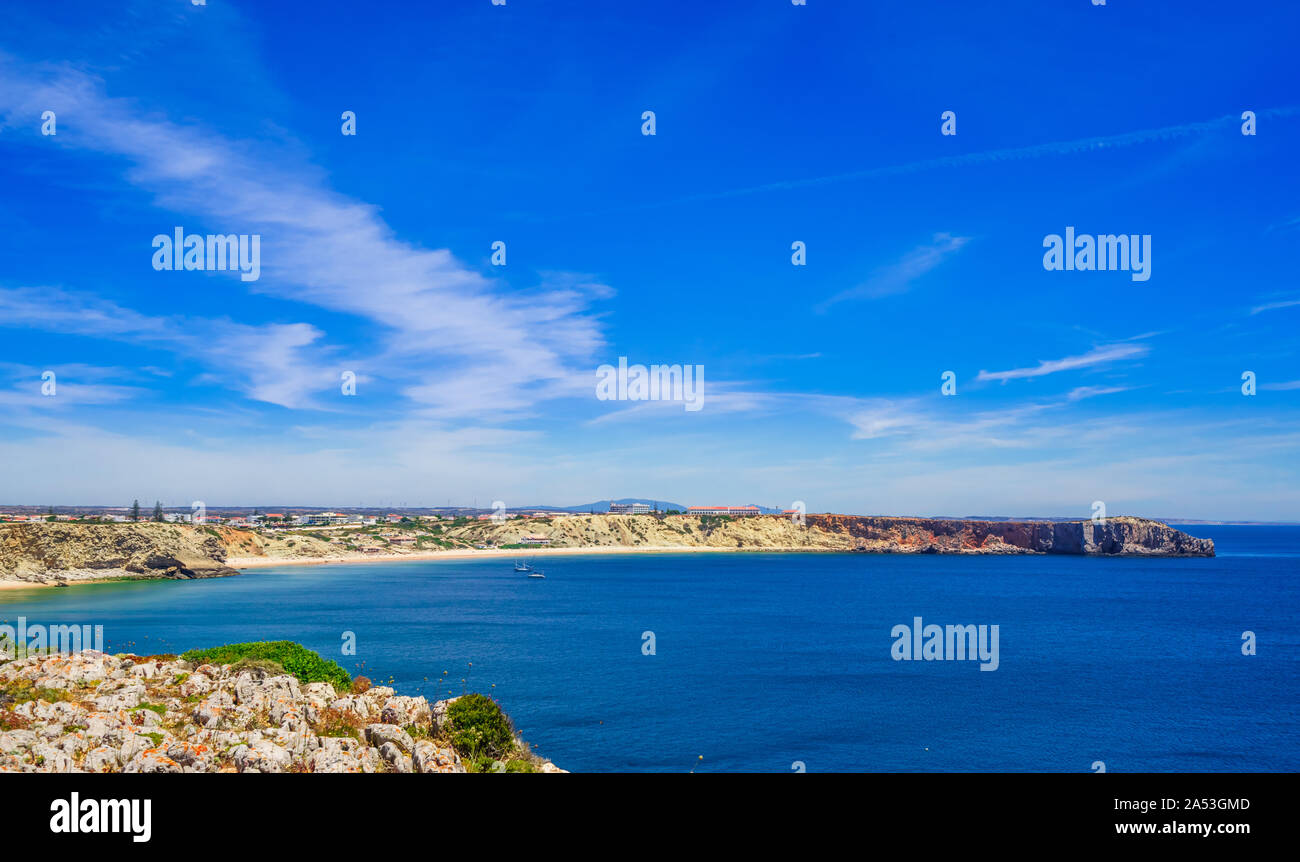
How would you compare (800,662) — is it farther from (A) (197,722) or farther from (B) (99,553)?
(B) (99,553)

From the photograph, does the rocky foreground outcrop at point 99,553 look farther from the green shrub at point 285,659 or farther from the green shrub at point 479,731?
the green shrub at point 479,731

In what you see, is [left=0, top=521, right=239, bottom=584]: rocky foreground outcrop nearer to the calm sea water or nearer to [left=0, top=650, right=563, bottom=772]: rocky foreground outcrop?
the calm sea water
